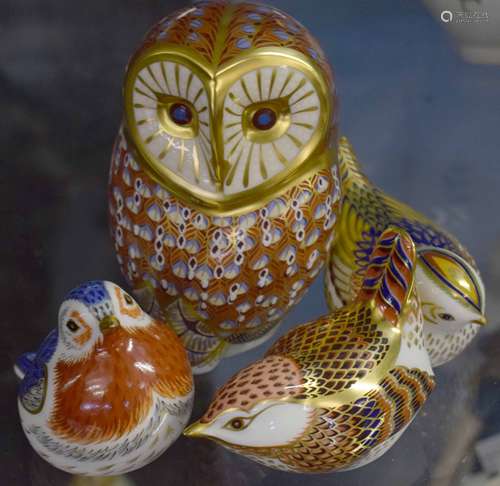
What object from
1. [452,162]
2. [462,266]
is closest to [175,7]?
[452,162]

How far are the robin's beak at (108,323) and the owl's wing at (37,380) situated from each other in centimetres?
6

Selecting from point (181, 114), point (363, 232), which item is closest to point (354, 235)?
point (363, 232)

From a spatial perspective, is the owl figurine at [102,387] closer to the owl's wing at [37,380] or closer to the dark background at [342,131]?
the owl's wing at [37,380]

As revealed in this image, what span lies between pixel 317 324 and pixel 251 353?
0.66ft

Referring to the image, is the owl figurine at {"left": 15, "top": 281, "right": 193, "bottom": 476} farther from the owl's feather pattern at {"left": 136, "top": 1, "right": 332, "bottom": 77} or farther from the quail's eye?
the owl's feather pattern at {"left": 136, "top": 1, "right": 332, "bottom": 77}

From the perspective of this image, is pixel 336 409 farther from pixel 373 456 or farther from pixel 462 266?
pixel 462 266

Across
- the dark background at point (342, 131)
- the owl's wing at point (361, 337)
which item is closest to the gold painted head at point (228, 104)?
the owl's wing at point (361, 337)

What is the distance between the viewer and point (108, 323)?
0.77 metres

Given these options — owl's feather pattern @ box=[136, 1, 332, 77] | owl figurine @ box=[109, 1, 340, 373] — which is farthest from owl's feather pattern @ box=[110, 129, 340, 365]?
owl's feather pattern @ box=[136, 1, 332, 77]

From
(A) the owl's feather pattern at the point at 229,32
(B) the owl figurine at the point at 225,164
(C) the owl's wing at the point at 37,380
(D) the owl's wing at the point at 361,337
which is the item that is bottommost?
(C) the owl's wing at the point at 37,380

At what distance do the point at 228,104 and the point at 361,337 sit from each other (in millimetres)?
231

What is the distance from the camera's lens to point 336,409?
75 centimetres

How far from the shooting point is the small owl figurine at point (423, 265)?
88 centimetres

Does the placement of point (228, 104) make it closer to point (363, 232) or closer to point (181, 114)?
point (181, 114)
